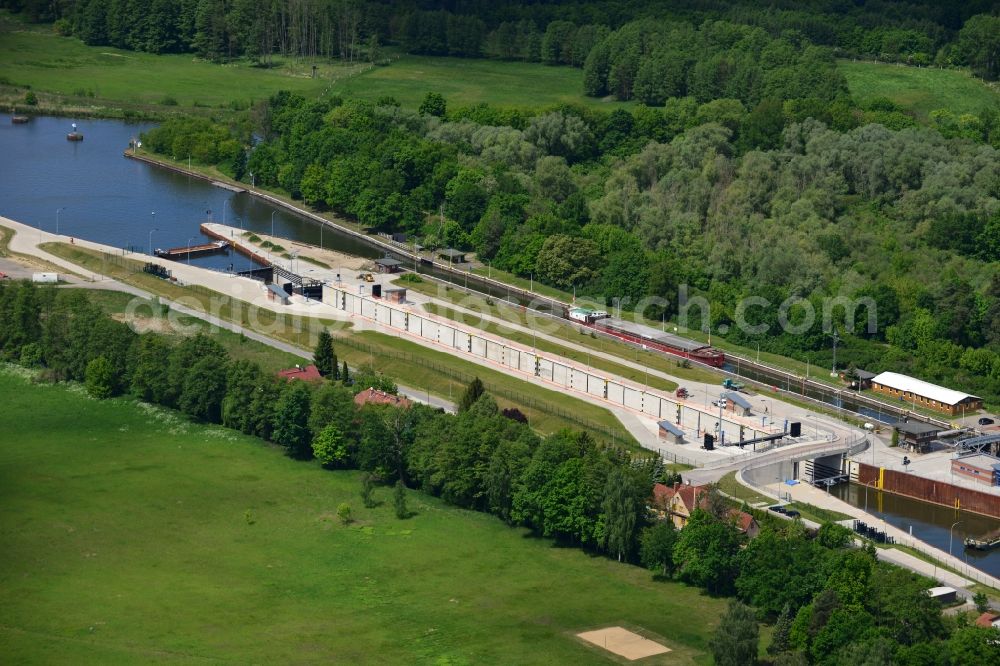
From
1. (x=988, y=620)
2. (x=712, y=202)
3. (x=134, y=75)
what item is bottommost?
(x=988, y=620)

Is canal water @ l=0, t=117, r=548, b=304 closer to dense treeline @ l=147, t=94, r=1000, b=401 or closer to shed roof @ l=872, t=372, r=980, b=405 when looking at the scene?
dense treeline @ l=147, t=94, r=1000, b=401

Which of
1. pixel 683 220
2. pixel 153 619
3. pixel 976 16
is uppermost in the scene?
pixel 976 16

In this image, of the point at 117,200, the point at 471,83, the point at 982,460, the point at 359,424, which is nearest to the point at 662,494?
the point at 359,424

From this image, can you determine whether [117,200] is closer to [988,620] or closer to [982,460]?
[982,460]

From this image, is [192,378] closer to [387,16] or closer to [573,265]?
[573,265]

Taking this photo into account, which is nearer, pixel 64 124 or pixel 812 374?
pixel 812 374

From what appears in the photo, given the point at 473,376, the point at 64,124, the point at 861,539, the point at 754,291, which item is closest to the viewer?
the point at 861,539

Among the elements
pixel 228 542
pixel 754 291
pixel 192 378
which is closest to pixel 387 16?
pixel 754 291

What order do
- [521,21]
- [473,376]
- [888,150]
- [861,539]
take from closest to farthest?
[861,539], [473,376], [888,150], [521,21]
